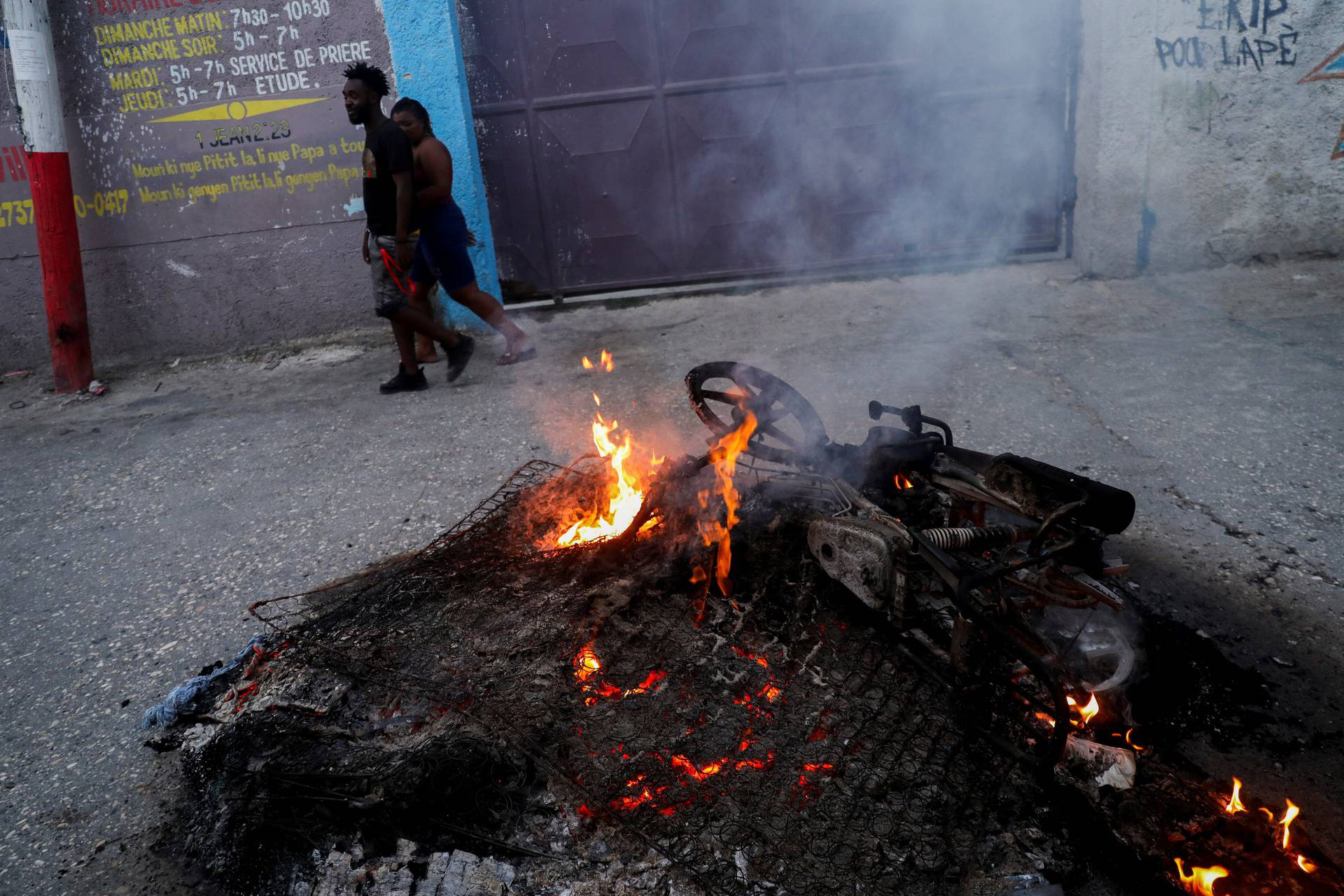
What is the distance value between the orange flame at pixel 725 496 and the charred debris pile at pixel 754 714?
0.04ft

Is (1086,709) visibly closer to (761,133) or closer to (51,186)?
(761,133)

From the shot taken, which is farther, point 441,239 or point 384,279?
point 441,239

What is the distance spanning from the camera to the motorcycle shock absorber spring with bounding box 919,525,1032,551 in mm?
2416

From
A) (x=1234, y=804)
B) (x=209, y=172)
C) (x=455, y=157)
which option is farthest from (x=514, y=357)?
(x=1234, y=804)

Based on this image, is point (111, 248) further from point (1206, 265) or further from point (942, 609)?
point (1206, 265)

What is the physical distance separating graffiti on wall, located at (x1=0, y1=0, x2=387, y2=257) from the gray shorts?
1377 mm

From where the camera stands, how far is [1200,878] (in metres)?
1.96

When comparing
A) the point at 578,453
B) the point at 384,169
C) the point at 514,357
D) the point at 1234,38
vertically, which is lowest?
the point at 578,453

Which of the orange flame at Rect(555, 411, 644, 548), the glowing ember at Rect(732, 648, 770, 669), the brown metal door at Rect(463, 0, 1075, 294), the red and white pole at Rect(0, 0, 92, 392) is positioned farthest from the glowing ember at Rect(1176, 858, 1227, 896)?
the red and white pole at Rect(0, 0, 92, 392)

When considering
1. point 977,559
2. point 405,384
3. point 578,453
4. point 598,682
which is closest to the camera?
point 598,682

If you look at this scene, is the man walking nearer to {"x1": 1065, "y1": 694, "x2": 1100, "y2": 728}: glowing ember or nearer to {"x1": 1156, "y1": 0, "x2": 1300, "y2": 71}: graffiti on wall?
{"x1": 1065, "y1": 694, "x2": 1100, "y2": 728}: glowing ember

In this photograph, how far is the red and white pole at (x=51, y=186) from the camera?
615 cm

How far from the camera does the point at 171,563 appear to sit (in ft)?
13.1

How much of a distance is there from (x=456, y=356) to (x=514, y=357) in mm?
455
